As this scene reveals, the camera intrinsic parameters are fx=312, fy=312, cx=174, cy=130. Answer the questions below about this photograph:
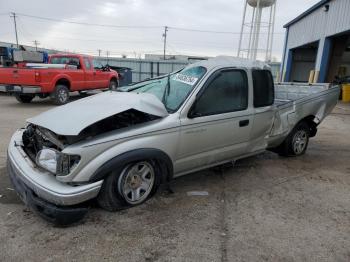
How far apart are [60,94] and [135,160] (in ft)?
30.8

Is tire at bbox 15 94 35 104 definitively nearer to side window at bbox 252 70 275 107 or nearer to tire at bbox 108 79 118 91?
tire at bbox 108 79 118 91

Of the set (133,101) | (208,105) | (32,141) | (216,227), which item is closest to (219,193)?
(216,227)

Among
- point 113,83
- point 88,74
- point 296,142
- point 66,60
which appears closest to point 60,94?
point 88,74

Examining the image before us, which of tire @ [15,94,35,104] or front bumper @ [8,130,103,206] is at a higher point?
front bumper @ [8,130,103,206]

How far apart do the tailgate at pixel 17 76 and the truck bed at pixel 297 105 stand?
328 inches

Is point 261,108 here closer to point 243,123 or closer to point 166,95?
point 243,123

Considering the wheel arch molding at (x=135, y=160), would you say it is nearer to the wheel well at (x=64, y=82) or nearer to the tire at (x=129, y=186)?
the tire at (x=129, y=186)

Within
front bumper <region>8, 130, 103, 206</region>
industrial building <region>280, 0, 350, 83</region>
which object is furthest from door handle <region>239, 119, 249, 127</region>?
industrial building <region>280, 0, 350, 83</region>

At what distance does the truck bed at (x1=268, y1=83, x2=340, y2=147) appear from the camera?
5148 millimetres

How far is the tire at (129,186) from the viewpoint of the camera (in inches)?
129

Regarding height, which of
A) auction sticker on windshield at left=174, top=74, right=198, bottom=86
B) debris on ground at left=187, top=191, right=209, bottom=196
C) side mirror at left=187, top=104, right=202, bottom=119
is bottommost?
debris on ground at left=187, top=191, right=209, bottom=196

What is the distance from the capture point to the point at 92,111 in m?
3.44

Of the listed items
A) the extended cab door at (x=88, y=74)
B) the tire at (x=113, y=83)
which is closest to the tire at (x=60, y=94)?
the extended cab door at (x=88, y=74)

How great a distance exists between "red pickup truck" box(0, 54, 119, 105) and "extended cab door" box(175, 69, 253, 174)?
28.2ft
